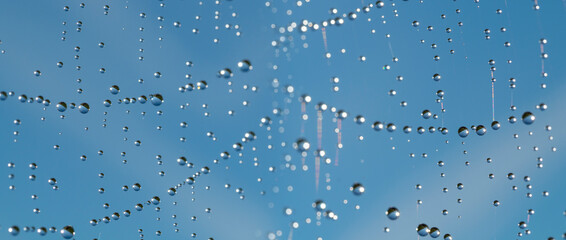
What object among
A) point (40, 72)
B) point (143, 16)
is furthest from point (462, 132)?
point (40, 72)

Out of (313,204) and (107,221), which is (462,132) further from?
(107,221)

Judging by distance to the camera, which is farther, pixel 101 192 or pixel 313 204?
pixel 101 192

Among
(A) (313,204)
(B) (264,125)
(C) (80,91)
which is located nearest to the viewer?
(A) (313,204)

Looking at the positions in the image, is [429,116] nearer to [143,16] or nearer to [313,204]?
[313,204]

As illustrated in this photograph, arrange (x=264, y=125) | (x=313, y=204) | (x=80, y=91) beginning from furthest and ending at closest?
(x=80, y=91) → (x=264, y=125) → (x=313, y=204)

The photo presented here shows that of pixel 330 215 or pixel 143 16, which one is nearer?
pixel 330 215

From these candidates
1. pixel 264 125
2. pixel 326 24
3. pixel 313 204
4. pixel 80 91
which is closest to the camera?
pixel 313 204

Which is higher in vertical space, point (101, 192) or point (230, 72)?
point (230, 72)

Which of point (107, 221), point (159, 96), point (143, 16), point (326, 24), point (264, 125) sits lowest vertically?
point (107, 221)

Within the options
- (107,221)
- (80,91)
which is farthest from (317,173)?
(80,91)
